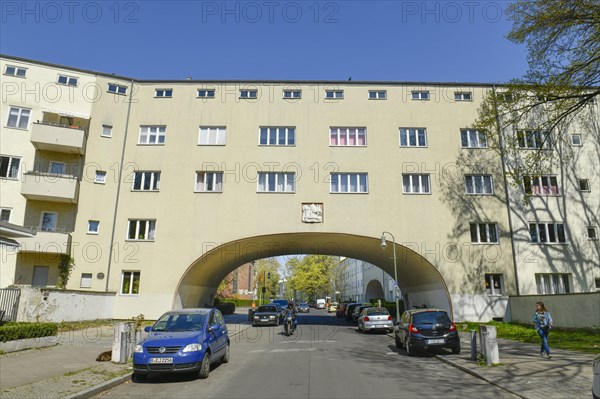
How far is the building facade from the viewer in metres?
27.1

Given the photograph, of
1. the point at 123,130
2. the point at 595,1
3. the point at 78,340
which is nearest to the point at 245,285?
the point at 123,130

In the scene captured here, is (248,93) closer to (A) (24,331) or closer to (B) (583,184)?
(A) (24,331)

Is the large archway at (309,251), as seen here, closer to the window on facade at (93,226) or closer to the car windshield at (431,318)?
the window on facade at (93,226)

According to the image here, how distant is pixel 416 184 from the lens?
94.4ft

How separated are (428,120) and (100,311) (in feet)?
81.2

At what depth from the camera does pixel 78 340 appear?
17.1 metres

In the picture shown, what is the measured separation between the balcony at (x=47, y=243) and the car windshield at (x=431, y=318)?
21.8 meters

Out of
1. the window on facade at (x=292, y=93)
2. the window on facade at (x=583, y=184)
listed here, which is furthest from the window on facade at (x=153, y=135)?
the window on facade at (x=583, y=184)

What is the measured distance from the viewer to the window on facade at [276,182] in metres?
28.4

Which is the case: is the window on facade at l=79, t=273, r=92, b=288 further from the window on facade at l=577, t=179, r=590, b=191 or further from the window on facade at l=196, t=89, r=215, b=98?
the window on facade at l=577, t=179, r=590, b=191

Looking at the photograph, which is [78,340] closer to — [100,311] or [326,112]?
[100,311]

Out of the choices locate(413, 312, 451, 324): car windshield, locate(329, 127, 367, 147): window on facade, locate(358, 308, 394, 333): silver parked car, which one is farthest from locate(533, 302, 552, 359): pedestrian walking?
locate(329, 127, 367, 147): window on facade

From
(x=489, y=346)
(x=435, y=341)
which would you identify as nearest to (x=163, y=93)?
(x=435, y=341)

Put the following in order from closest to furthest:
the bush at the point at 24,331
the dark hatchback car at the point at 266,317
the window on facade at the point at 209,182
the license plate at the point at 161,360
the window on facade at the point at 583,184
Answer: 1. the license plate at the point at 161,360
2. the bush at the point at 24,331
3. the window on facade at the point at 209,182
4. the window on facade at the point at 583,184
5. the dark hatchback car at the point at 266,317
